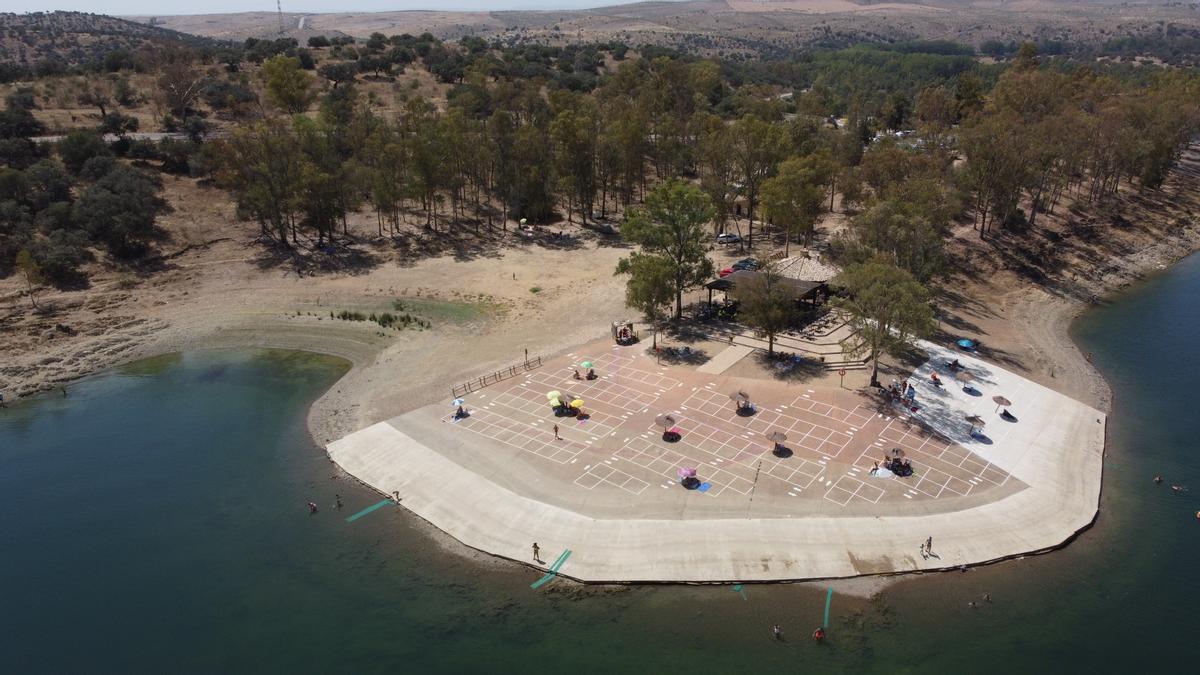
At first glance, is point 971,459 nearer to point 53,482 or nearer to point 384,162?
point 53,482

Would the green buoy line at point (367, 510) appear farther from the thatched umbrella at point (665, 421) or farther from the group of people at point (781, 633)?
the group of people at point (781, 633)

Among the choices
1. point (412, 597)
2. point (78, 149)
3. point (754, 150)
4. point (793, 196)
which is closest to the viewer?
point (412, 597)

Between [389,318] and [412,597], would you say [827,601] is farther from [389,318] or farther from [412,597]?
[389,318]

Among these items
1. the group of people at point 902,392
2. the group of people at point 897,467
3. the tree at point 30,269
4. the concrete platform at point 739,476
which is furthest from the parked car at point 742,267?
the tree at point 30,269

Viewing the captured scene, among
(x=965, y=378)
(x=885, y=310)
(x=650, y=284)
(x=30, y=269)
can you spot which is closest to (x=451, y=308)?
(x=650, y=284)

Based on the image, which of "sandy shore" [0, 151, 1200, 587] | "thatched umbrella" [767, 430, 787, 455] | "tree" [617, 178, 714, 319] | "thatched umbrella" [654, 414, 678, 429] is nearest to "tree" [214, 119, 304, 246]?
"sandy shore" [0, 151, 1200, 587]

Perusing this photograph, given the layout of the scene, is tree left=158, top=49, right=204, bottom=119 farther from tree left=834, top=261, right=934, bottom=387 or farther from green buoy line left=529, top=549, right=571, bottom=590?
green buoy line left=529, top=549, right=571, bottom=590
